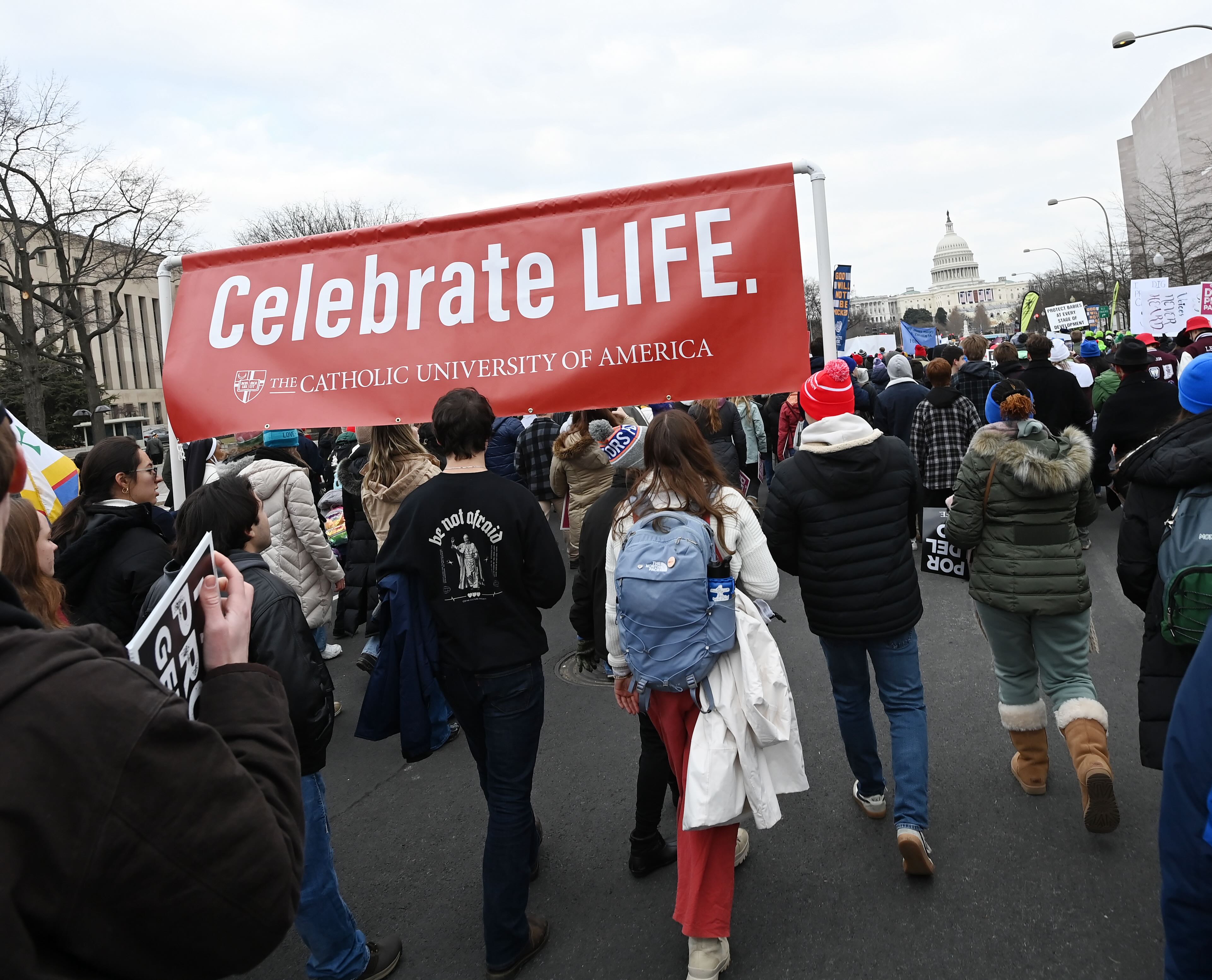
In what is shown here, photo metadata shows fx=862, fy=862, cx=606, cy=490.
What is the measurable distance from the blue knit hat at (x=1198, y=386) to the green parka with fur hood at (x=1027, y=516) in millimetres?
814

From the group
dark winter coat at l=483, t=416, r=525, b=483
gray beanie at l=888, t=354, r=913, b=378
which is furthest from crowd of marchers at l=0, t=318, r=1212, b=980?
gray beanie at l=888, t=354, r=913, b=378

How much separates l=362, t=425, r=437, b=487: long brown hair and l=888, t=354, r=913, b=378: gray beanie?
223 inches

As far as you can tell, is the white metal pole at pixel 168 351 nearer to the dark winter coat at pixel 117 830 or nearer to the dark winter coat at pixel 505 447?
the dark winter coat at pixel 117 830

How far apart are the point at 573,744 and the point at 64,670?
13.0ft

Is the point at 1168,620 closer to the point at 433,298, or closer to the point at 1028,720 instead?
the point at 1028,720

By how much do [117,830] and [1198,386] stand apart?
330 centimetres

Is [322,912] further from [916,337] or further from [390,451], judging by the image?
[916,337]

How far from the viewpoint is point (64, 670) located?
1.10 meters

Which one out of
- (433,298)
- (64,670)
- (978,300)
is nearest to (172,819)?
(64,670)

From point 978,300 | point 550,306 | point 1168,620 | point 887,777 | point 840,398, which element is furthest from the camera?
point 978,300

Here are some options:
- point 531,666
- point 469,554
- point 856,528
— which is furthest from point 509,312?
point 856,528

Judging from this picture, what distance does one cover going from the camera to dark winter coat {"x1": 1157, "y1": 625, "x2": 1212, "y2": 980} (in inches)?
53.2

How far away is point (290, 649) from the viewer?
8.54ft

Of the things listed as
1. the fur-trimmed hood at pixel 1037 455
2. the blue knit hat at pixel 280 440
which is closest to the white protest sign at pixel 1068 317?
the fur-trimmed hood at pixel 1037 455
